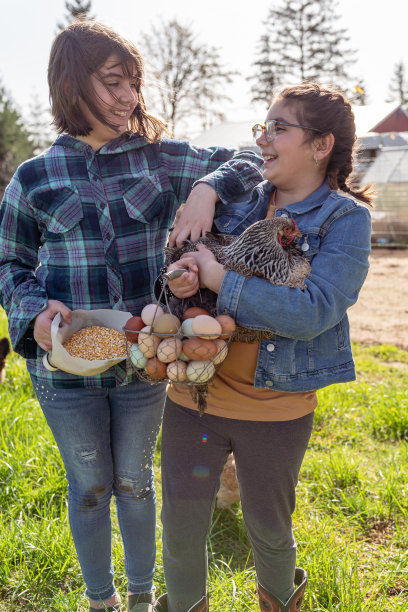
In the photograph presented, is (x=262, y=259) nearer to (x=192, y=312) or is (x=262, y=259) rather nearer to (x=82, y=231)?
(x=192, y=312)

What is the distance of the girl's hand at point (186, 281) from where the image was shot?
4.75ft

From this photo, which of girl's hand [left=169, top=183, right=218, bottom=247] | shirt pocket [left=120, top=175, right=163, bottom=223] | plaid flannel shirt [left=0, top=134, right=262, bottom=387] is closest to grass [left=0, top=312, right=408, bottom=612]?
plaid flannel shirt [left=0, top=134, right=262, bottom=387]

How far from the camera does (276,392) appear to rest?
1685 mm

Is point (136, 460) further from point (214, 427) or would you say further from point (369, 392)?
point (369, 392)

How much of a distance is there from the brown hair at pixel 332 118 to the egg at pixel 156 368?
0.90 metres

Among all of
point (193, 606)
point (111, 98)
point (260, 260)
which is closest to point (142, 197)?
point (111, 98)

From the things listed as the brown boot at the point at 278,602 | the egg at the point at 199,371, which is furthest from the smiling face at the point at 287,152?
the brown boot at the point at 278,602

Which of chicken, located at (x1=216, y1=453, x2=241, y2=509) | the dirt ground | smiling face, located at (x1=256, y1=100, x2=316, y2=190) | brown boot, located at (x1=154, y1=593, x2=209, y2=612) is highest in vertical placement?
smiling face, located at (x1=256, y1=100, x2=316, y2=190)

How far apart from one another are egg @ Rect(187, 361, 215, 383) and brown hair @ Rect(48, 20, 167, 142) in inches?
40.2

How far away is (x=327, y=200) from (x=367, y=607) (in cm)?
163

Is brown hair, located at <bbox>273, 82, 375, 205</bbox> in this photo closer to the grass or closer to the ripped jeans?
the ripped jeans

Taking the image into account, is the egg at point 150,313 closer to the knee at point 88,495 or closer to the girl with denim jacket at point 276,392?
the girl with denim jacket at point 276,392

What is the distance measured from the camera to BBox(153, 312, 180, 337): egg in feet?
4.47

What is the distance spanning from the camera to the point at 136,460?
1.95 metres
